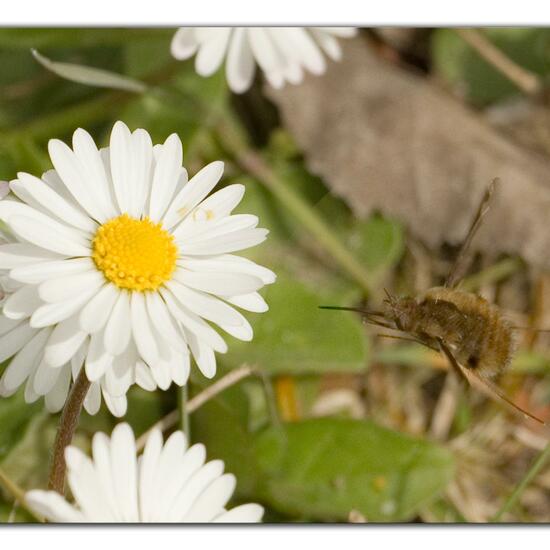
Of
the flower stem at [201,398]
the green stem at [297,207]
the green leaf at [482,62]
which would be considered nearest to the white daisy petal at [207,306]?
the flower stem at [201,398]

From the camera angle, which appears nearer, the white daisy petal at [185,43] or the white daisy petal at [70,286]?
the white daisy petal at [70,286]

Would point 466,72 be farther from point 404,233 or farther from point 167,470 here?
point 167,470

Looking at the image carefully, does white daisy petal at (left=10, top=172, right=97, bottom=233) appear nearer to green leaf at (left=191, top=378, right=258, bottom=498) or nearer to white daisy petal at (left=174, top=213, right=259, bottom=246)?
white daisy petal at (left=174, top=213, right=259, bottom=246)

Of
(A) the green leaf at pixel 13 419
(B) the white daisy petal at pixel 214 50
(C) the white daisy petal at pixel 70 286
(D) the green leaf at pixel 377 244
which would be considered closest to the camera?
(C) the white daisy petal at pixel 70 286

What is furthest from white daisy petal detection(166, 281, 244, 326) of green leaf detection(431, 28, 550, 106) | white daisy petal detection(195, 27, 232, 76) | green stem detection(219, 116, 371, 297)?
green leaf detection(431, 28, 550, 106)

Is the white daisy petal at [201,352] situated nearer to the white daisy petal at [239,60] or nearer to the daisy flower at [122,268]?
the daisy flower at [122,268]

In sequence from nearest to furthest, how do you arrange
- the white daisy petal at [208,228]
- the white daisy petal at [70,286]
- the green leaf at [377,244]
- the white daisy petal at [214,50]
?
the white daisy petal at [70,286]
the white daisy petal at [208,228]
the white daisy petal at [214,50]
the green leaf at [377,244]

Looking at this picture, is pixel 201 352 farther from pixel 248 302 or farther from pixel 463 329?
pixel 463 329
